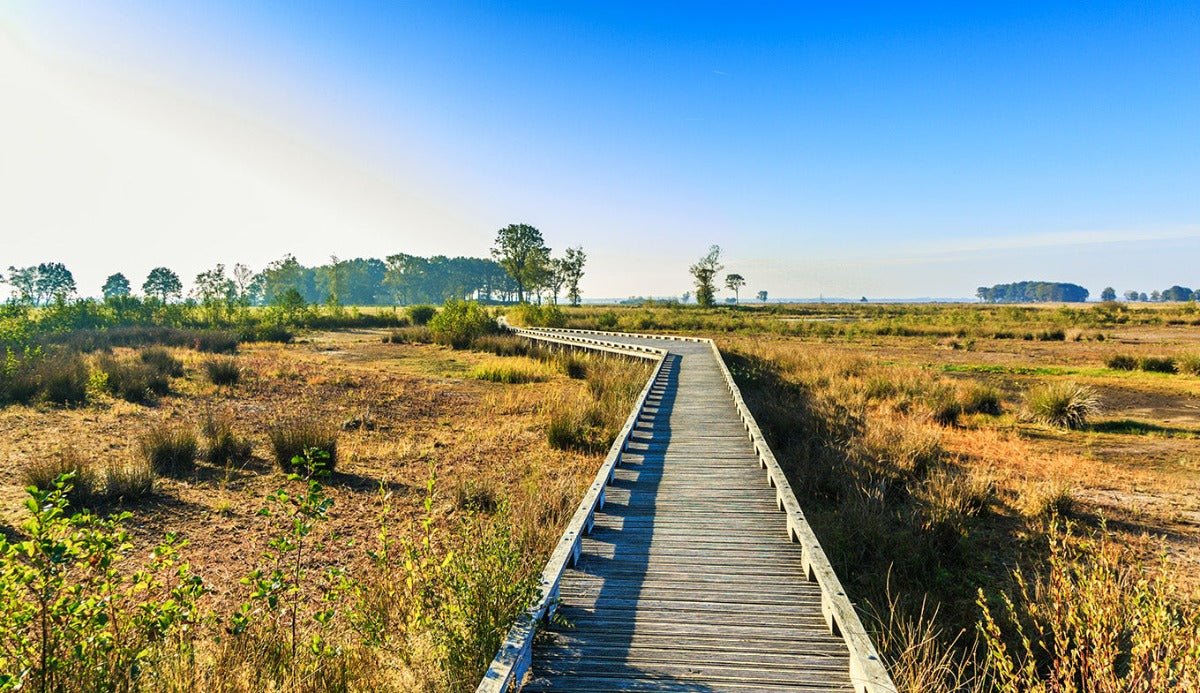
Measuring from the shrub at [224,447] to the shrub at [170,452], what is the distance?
273 mm

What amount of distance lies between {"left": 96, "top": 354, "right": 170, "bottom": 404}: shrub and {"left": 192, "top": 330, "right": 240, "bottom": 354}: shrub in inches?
339

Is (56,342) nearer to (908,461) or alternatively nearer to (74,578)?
(74,578)

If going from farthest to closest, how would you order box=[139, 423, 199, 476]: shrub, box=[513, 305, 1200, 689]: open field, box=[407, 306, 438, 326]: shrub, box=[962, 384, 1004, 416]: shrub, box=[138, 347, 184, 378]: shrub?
box=[407, 306, 438, 326]: shrub < box=[138, 347, 184, 378]: shrub < box=[962, 384, 1004, 416]: shrub < box=[139, 423, 199, 476]: shrub < box=[513, 305, 1200, 689]: open field

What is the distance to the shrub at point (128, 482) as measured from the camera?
8.16 metres

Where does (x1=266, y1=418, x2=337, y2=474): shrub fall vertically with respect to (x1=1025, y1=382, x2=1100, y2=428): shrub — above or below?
below

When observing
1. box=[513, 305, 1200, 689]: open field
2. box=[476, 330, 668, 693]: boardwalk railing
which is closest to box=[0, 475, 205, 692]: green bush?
box=[476, 330, 668, 693]: boardwalk railing

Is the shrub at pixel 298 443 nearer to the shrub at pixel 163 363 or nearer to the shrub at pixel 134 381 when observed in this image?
the shrub at pixel 134 381

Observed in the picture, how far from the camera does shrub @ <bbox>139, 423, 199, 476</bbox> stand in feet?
31.0

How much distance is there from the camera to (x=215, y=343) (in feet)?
90.8

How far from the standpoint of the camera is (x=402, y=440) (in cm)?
1177

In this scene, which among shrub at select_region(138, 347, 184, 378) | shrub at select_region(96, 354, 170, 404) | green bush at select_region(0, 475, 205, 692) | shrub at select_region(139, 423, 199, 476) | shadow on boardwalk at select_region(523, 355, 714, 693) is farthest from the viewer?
shrub at select_region(138, 347, 184, 378)

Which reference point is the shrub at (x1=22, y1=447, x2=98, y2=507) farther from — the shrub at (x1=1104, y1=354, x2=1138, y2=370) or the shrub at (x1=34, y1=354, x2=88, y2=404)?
the shrub at (x1=1104, y1=354, x2=1138, y2=370)

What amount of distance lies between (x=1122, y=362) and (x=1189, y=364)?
76.3 inches

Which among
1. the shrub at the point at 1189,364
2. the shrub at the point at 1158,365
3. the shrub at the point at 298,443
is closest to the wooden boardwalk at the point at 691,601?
the shrub at the point at 298,443
